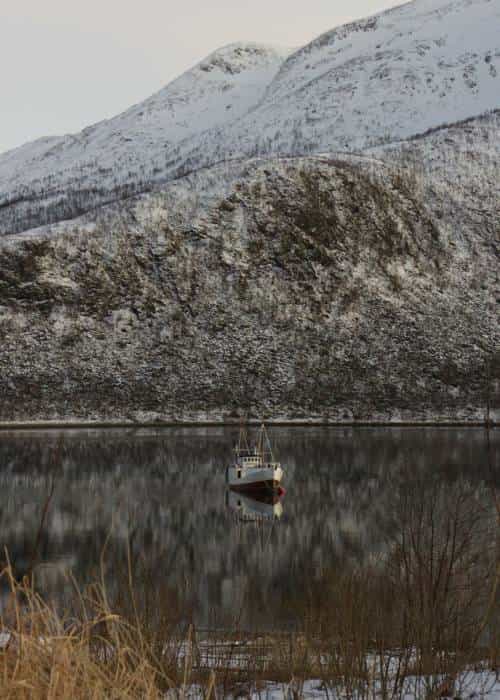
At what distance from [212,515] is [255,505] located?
5.14m

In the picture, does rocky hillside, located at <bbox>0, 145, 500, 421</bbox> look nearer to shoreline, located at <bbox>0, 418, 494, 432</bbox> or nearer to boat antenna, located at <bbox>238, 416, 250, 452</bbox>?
shoreline, located at <bbox>0, 418, 494, 432</bbox>

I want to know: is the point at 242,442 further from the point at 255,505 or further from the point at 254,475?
the point at 255,505

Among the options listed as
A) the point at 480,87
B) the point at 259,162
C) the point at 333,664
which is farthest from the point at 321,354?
the point at 480,87

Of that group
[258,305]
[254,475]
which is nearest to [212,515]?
[254,475]

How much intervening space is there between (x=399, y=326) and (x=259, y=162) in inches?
1543

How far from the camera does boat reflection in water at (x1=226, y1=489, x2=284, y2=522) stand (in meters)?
33.6

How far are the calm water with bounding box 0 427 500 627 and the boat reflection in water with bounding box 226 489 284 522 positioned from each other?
0.58 feet

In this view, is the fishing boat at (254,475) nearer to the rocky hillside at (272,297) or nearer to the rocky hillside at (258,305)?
the rocky hillside at (272,297)

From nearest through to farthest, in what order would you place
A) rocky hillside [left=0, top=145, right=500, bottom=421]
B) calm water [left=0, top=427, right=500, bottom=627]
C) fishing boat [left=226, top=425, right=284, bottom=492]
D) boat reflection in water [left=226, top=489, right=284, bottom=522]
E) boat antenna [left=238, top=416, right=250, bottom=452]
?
calm water [left=0, top=427, right=500, bottom=627] → boat reflection in water [left=226, top=489, right=284, bottom=522] → fishing boat [left=226, top=425, right=284, bottom=492] → boat antenna [left=238, top=416, right=250, bottom=452] → rocky hillside [left=0, top=145, right=500, bottom=421]

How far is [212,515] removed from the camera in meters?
32.5

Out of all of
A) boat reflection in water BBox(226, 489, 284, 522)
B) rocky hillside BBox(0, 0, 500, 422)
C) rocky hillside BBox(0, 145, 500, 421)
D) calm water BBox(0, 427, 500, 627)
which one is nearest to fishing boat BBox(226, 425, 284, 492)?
boat reflection in water BBox(226, 489, 284, 522)

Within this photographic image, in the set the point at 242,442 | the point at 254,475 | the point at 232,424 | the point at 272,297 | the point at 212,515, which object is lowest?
the point at 232,424

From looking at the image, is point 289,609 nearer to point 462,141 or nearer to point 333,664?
point 333,664

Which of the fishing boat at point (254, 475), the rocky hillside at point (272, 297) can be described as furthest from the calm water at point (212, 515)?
the rocky hillside at point (272, 297)
